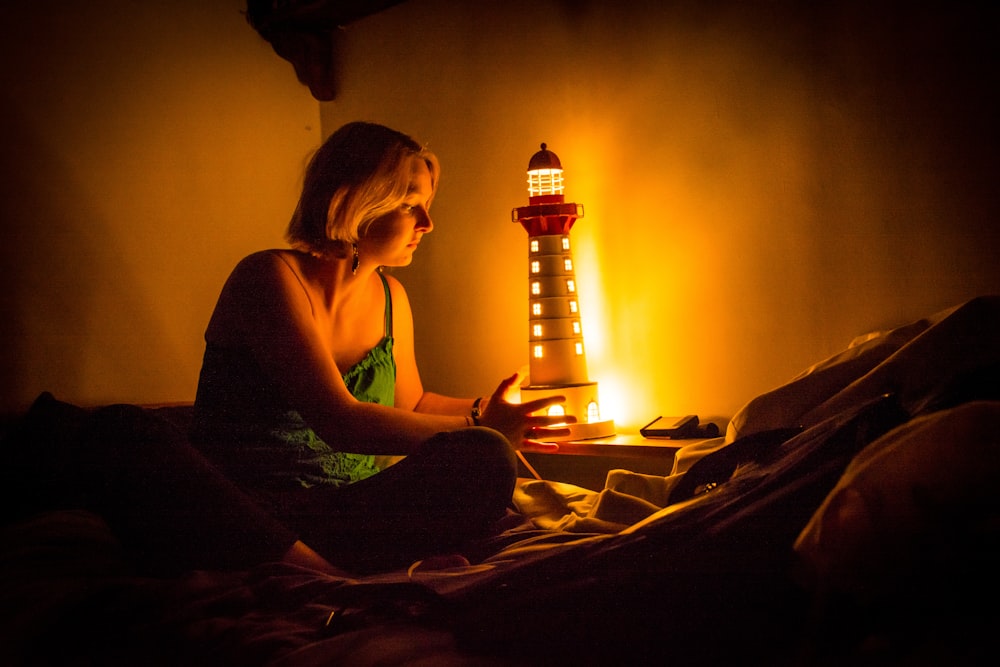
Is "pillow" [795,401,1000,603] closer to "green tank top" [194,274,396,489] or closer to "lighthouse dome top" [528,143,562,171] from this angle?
"green tank top" [194,274,396,489]

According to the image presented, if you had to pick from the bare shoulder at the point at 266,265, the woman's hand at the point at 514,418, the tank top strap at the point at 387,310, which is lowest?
the woman's hand at the point at 514,418

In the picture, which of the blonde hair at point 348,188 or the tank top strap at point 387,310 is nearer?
the blonde hair at point 348,188

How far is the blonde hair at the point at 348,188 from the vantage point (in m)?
1.49

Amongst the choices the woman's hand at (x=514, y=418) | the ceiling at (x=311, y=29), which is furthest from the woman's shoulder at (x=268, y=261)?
the ceiling at (x=311, y=29)

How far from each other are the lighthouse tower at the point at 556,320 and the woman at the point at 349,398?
18 cm

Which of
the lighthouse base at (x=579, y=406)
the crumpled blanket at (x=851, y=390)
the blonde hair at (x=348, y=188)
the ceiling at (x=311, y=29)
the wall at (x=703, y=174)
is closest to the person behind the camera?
the crumpled blanket at (x=851, y=390)

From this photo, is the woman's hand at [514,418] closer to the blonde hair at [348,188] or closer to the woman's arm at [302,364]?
the woman's arm at [302,364]

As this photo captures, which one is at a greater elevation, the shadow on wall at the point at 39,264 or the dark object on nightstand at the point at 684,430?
the shadow on wall at the point at 39,264

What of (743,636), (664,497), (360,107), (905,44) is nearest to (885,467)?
(743,636)

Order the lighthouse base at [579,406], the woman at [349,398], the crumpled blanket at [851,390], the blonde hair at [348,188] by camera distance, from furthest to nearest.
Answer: the lighthouse base at [579,406] < the blonde hair at [348,188] < the woman at [349,398] < the crumpled blanket at [851,390]

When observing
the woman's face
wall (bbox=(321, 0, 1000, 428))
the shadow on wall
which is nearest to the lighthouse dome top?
wall (bbox=(321, 0, 1000, 428))

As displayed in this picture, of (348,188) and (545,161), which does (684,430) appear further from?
(348,188)

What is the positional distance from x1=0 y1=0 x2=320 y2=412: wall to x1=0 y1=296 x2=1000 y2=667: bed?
2.95 feet

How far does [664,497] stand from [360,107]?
5.15 feet
